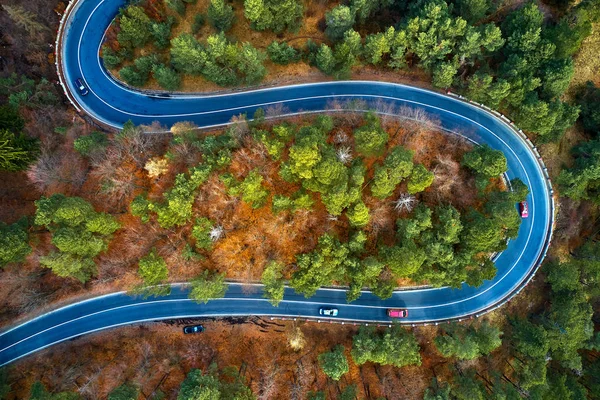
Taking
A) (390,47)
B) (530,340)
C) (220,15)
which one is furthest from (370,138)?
(530,340)

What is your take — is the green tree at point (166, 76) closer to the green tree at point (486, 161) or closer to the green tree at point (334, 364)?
the green tree at point (486, 161)

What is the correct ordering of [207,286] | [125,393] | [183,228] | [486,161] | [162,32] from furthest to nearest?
[162,32]
[183,228]
[486,161]
[207,286]
[125,393]

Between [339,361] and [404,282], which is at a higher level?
[404,282]

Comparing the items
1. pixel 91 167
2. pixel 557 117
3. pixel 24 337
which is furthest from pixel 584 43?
pixel 24 337

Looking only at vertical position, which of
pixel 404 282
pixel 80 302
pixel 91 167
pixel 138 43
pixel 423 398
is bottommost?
pixel 423 398

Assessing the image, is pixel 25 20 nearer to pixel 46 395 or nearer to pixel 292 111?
pixel 292 111

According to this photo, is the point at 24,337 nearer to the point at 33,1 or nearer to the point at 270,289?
the point at 270,289

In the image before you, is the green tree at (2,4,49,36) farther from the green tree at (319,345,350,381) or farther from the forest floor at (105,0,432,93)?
the green tree at (319,345,350,381)

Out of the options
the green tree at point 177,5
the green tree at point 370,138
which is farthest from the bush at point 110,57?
the green tree at point 370,138
